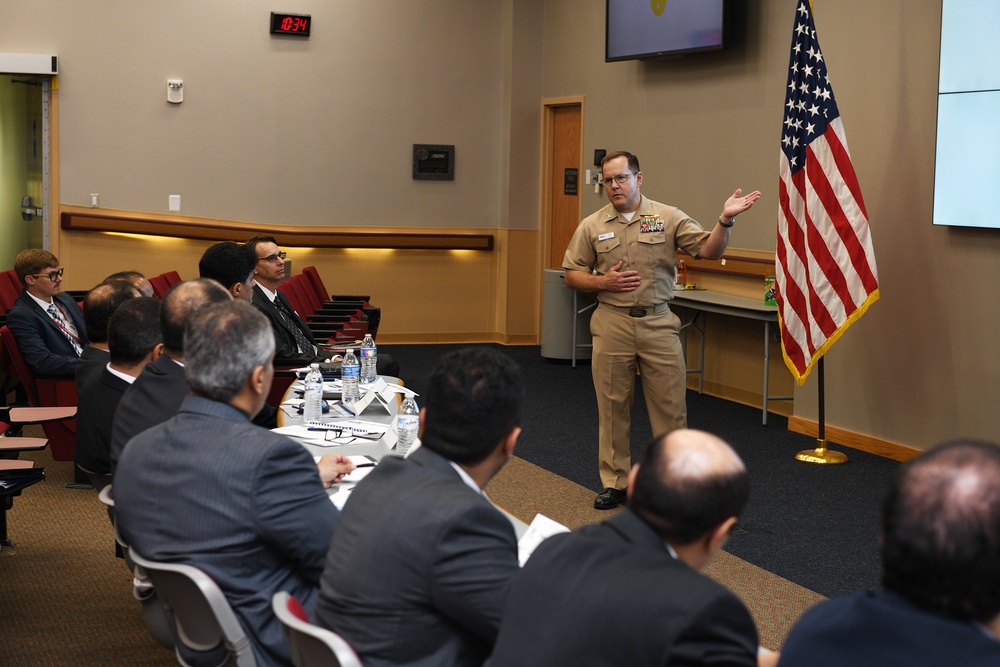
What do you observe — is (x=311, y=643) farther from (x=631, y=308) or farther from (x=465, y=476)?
(x=631, y=308)

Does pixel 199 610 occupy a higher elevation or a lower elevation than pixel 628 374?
lower

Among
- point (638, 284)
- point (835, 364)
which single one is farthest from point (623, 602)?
point (835, 364)

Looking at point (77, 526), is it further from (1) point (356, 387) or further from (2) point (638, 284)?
(2) point (638, 284)

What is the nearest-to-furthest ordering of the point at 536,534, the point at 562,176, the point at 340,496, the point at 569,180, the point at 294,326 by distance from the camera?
the point at 536,534 < the point at 340,496 < the point at 294,326 < the point at 569,180 < the point at 562,176

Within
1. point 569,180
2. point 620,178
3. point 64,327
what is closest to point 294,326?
point 64,327

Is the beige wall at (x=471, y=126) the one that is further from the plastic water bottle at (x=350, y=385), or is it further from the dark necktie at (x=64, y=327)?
the dark necktie at (x=64, y=327)

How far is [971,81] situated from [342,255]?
6712 mm

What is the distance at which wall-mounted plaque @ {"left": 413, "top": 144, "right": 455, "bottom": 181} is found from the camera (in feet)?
36.9

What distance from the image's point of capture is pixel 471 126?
37.5 feet

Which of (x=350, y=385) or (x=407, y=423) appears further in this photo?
(x=350, y=385)

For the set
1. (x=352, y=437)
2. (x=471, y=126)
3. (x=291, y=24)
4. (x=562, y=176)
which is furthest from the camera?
(x=471, y=126)

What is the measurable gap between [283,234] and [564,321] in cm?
288

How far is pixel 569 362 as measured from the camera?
10359 millimetres

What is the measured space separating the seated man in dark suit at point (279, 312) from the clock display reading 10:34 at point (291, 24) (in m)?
4.76
